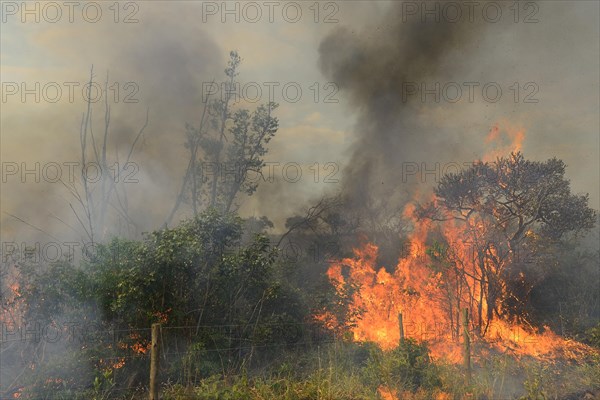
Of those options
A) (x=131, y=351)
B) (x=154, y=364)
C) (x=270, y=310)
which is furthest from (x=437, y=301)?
(x=154, y=364)

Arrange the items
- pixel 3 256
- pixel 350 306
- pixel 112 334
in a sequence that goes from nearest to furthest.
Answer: pixel 112 334, pixel 3 256, pixel 350 306

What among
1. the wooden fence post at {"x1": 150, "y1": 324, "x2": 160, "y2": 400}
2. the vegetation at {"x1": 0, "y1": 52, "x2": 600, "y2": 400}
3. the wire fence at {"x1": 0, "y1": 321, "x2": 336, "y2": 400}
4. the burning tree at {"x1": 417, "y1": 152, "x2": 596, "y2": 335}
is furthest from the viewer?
the burning tree at {"x1": 417, "y1": 152, "x2": 596, "y2": 335}

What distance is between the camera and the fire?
16.7m

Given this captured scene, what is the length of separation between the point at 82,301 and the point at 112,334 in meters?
1.26

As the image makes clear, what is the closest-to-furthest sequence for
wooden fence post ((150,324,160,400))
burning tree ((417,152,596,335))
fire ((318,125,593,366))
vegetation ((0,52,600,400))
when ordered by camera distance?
wooden fence post ((150,324,160,400)), vegetation ((0,52,600,400)), fire ((318,125,593,366)), burning tree ((417,152,596,335))

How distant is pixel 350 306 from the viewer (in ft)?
57.3

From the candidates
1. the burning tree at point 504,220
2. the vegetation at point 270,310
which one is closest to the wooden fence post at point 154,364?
the vegetation at point 270,310

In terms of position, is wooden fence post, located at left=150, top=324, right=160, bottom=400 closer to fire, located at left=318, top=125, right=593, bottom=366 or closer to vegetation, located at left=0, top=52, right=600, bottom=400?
vegetation, located at left=0, top=52, right=600, bottom=400

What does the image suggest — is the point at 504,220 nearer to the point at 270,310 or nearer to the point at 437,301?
the point at 437,301

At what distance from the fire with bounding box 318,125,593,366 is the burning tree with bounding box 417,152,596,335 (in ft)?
0.29

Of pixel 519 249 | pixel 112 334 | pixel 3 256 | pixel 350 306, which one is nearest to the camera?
pixel 112 334

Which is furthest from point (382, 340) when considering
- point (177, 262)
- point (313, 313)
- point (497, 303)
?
point (177, 262)

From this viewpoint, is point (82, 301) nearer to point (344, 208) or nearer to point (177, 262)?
point (177, 262)

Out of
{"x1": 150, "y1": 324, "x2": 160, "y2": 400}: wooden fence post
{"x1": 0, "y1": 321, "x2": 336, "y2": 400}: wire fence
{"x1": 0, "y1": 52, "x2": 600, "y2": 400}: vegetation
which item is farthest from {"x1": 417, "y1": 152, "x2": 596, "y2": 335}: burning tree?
{"x1": 150, "y1": 324, "x2": 160, "y2": 400}: wooden fence post
